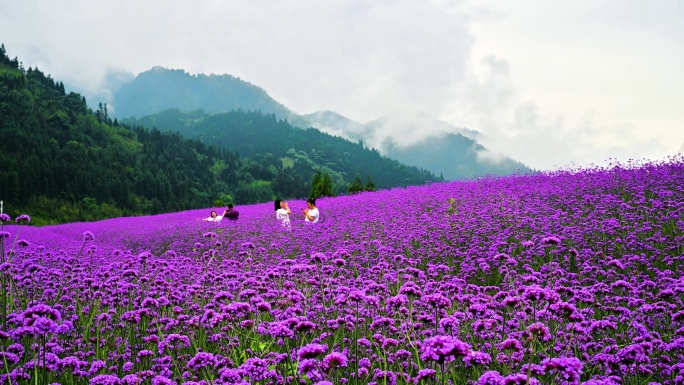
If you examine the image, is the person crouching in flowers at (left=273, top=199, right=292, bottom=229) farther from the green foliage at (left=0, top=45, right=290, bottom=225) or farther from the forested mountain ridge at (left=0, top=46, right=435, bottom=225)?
the green foliage at (left=0, top=45, right=290, bottom=225)

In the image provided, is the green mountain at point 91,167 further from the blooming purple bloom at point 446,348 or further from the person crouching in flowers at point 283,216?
the blooming purple bloom at point 446,348

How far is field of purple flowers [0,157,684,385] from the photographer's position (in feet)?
11.3

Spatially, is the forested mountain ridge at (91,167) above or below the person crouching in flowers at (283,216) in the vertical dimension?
above

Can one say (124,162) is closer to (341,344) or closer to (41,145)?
(41,145)

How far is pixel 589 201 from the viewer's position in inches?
491

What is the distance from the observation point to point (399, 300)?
12.0 ft

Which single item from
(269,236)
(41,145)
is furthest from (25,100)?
(269,236)

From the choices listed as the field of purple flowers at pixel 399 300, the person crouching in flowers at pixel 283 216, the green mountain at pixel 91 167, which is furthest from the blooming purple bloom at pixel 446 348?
the green mountain at pixel 91 167

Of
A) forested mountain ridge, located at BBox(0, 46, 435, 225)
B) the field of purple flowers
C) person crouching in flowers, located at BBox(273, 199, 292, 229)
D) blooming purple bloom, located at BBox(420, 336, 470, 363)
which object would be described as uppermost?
forested mountain ridge, located at BBox(0, 46, 435, 225)

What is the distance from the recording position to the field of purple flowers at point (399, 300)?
343 cm

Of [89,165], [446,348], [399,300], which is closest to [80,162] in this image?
[89,165]

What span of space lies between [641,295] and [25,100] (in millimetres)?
120947

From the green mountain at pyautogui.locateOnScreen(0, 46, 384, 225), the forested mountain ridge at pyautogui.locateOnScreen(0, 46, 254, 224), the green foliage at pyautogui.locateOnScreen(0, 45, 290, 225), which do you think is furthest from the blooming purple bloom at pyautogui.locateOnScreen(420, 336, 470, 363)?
the forested mountain ridge at pyautogui.locateOnScreen(0, 46, 254, 224)

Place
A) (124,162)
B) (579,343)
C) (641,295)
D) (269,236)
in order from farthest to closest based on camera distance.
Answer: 1. (124,162)
2. (269,236)
3. (641,295)
4. (579,343)
